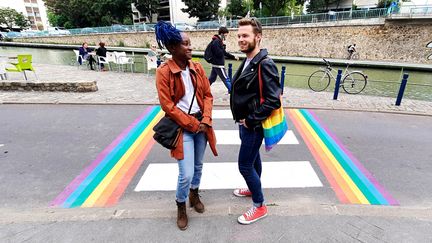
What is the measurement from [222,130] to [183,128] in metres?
3.12

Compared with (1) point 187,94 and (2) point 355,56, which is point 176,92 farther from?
(2) point 355,56

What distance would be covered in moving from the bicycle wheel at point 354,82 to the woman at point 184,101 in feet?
26.5

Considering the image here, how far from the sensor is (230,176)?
3.71 metres

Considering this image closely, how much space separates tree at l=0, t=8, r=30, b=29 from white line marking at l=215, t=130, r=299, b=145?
9633cm

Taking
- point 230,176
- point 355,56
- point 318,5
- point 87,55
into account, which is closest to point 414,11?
point 355,56

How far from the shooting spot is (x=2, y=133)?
522 cm

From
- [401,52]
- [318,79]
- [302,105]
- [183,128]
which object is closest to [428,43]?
[401,52]

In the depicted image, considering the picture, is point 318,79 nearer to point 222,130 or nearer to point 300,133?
point 300,133

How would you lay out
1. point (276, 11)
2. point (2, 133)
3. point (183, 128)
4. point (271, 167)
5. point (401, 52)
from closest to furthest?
1. point (183, 128)
2. point (271, 167)
3. point (2, 133)
4. point (401, 52)
5. point (276, 11)

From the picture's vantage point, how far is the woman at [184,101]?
233cm

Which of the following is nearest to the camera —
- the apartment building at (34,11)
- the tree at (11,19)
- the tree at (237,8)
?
the tree at (237,8)

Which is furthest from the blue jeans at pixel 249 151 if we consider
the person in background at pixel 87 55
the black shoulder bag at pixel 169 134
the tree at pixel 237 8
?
the tree at pixel 237 8

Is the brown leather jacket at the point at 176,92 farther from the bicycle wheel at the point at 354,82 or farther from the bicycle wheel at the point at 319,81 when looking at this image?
the bicycle wheel at the point at 354,82

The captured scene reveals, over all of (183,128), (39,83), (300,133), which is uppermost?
(183,128)
